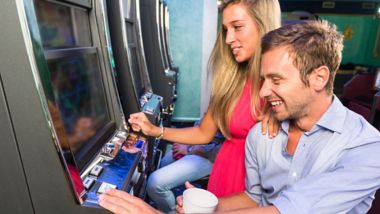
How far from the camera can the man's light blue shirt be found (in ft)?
3.22

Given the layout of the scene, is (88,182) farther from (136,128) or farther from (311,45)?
(311,45)

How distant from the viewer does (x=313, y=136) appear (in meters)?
1.13

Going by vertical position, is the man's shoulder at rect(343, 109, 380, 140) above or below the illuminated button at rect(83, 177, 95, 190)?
above

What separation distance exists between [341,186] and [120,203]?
683mm

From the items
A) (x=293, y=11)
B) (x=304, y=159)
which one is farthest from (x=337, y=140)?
(x=293, y=11)

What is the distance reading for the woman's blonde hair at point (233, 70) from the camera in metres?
1.43

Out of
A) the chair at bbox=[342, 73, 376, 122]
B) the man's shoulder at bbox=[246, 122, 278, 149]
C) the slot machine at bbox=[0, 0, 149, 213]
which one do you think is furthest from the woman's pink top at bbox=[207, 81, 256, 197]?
the chair at bbox=[342, 73, 376, 122]

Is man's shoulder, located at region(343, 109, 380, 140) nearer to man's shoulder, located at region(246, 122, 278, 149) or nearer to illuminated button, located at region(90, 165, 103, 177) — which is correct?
man's shoulder, located at region(246, 122, 278, 149)

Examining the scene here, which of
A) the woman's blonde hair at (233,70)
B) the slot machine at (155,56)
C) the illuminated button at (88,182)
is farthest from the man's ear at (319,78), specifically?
the slot machine at (155,56)

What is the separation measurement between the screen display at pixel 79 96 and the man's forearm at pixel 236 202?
61 cm

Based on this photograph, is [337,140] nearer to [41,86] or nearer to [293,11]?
[41,86]

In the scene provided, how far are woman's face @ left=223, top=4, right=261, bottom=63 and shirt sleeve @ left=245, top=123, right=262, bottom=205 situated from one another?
0.38m

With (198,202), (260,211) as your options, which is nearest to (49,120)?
(198,202)

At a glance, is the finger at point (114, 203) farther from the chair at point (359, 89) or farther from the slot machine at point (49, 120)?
the chair at point (359, 89)
